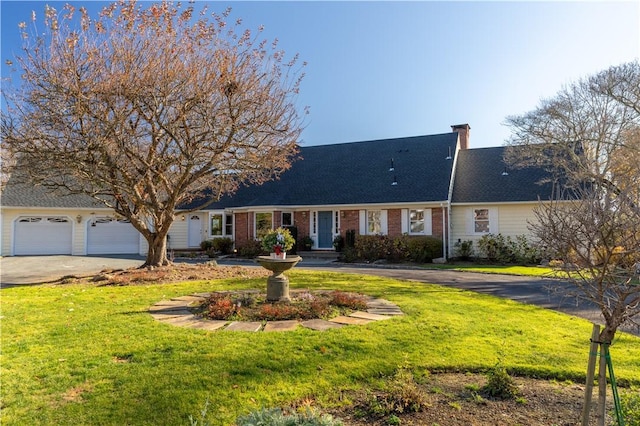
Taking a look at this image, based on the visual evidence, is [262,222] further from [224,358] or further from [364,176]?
[224,358]

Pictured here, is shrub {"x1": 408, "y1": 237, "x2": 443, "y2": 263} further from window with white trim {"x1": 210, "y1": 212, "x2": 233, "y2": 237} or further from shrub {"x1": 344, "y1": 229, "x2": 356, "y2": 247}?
window with white trim {"x1": 210, "y1": 212, "x2": 233, "y2": 237}

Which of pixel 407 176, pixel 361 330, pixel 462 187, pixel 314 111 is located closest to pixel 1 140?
pixel 314 111

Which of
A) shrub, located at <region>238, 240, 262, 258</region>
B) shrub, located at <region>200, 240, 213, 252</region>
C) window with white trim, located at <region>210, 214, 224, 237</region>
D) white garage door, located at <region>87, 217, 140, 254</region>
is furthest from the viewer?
window with white trim, located at <region>210, 214, 224, 237</region>

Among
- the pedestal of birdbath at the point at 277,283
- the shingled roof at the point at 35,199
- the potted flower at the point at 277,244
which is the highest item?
the shingled roof at the point at 35,199

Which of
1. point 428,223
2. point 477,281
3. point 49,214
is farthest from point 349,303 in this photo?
point 49,214

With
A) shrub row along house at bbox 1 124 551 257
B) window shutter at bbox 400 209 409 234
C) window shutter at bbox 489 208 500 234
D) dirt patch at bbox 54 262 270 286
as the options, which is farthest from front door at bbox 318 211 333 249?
dirt patch at bbox 54 262 270 286

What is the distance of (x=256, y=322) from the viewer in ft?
21.4

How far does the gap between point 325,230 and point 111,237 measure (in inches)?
527

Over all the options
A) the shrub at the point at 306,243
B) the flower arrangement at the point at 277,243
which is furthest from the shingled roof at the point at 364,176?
the flower arrangement at the point at 277,243

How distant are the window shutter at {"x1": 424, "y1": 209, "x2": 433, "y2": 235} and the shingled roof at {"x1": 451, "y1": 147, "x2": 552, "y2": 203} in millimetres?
1455

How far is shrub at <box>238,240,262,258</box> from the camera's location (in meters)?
22.2

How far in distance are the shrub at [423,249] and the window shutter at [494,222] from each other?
120 inches

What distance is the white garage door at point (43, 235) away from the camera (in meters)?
23.2

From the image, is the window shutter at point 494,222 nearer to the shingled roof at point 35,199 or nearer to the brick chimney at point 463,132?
the brick chimney at point 463,132
